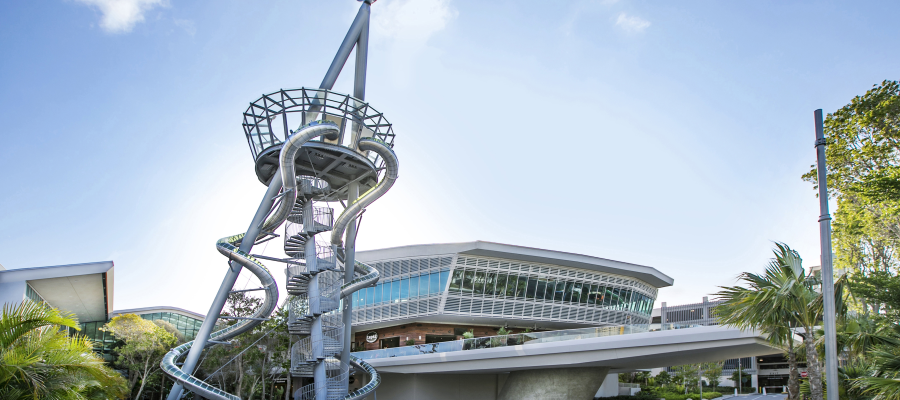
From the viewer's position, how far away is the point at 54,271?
28.2 metres

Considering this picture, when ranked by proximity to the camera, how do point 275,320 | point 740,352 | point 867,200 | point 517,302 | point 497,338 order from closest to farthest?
point 867,200, point 740,352, point 497,338, point 275,320, point 517,302

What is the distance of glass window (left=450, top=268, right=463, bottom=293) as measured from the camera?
46.1 meters

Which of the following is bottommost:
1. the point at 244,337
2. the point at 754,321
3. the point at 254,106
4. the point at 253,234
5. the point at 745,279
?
the point at 244,337

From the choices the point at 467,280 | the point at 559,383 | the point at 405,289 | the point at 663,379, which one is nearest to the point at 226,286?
the point at 559,383

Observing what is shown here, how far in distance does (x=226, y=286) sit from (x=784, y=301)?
Answer: 25.1m

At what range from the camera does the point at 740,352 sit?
3092 centimetres

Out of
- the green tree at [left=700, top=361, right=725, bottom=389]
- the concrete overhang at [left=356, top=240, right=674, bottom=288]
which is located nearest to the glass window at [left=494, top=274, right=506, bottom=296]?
the concrete overhang at [left=356, top=240, right=674, bottom=288]

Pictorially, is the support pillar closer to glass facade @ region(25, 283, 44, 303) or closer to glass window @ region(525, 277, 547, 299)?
glass window @ region(525, 277, 547, 299)

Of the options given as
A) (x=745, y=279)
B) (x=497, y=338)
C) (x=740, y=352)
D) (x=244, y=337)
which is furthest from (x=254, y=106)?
(x=740, y=352)

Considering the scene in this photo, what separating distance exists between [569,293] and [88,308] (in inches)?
1377

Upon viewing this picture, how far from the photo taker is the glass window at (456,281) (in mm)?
46094

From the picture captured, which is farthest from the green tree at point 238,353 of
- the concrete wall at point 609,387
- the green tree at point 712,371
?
the green tree at point 712,371

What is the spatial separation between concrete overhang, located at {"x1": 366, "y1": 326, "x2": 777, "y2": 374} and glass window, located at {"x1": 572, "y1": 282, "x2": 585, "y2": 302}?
13.5 meters

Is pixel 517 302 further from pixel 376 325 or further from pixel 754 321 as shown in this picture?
pixel 754 321
